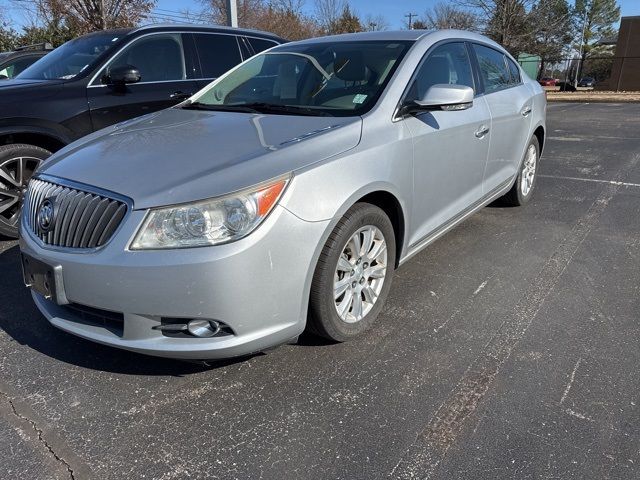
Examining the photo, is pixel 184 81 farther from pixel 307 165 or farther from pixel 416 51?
pixel 307 165

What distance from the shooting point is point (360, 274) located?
2840 mm

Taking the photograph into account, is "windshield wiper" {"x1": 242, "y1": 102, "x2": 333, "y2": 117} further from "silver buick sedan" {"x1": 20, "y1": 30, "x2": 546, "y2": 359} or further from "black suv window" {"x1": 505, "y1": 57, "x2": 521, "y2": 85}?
"black suv window" {"x1": 505, "y1": 57, "x2": 521, "y2": 85}


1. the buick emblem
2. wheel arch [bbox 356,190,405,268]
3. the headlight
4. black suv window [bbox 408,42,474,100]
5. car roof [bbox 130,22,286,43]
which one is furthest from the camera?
car roof [bbox 130,22,286,43]

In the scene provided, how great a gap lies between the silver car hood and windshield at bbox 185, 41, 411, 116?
0.26 meters

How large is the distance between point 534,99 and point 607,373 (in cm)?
334

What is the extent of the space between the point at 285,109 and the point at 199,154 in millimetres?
872

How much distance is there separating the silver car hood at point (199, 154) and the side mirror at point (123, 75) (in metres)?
1.63

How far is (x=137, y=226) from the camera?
2154 mm

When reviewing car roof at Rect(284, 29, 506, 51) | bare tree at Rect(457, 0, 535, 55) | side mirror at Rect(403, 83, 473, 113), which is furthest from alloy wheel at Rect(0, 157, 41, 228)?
bare tree at Rect(457, 0, 535, 55)

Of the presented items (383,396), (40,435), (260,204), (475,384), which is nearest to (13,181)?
(40,435)

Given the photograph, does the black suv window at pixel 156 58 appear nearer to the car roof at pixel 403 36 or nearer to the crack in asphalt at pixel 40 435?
the car roof at pixel 403 36

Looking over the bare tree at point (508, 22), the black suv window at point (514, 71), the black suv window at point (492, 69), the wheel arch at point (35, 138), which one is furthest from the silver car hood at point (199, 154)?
the bare tree at point (508, 22)

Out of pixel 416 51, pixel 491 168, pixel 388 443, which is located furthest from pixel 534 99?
pixel 388 443

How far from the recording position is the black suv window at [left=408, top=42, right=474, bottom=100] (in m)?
3.30
